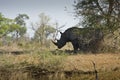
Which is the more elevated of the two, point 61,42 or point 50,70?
point 61,42

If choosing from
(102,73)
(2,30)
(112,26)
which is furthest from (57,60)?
(2,30)

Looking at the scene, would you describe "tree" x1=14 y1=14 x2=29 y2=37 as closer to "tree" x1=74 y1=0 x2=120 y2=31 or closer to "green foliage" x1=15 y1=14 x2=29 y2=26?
"green foliage" x1=15 y1=14 x2=29 y2=26

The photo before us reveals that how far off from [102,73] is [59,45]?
1692cm

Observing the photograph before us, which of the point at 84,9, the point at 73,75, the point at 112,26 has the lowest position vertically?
the point at 73,75

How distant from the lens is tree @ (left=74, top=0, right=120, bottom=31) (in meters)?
17.4

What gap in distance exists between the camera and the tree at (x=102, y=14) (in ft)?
57.0

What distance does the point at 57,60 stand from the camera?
19.1 metres

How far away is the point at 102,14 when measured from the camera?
59.0 feet

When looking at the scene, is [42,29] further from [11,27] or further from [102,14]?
[102,14]

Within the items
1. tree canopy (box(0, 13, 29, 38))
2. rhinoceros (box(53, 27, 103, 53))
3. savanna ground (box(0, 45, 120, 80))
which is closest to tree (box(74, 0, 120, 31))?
savanna ground (box(0, 45, 120, 80))

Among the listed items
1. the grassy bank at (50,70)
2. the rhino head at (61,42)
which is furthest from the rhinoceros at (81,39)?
the grassy bank at (50,70)

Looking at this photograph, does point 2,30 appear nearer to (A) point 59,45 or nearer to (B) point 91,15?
(A) point 59,45

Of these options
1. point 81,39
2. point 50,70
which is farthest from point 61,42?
point 50,70

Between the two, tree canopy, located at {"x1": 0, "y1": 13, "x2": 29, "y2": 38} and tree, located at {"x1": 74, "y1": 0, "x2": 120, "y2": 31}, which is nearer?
tree, located at {"x1": 74, "y1": 0, "x2": 120, "y2": 31}
